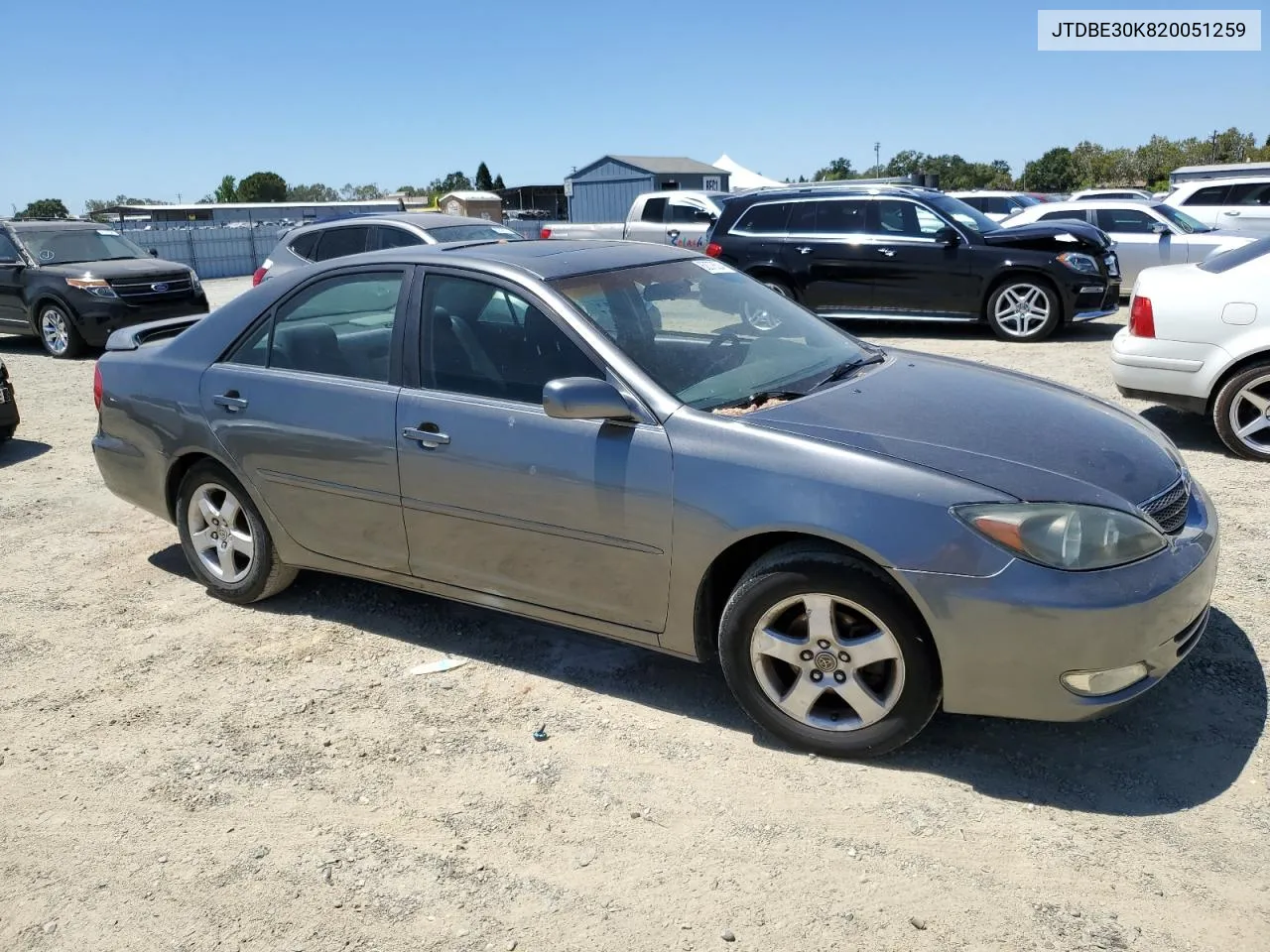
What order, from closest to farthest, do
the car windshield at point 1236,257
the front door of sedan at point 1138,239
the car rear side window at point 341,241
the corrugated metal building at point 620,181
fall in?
1. the car windshield at point 1236,257
2. the car rear side window at point 341,241
3. the front door of sedan at point 1138,239
4. the corrugated metal building at point 620,181

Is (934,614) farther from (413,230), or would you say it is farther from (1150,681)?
(413,230)

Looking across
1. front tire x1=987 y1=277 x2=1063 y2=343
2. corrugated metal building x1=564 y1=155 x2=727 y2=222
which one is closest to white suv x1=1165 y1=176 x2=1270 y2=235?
front tire x1=987 y1=277 x2=1063 y2=343

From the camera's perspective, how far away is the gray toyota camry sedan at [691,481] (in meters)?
3.16

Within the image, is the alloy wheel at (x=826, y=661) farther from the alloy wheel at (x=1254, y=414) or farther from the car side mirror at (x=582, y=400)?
the alloy wheel at (x=1254, y=414)

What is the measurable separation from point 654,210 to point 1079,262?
884 cm

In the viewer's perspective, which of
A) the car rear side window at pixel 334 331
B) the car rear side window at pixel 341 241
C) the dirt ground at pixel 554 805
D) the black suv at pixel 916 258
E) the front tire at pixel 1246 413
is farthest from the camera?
the black suv at pixel 916 258

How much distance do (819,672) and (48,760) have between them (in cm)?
278

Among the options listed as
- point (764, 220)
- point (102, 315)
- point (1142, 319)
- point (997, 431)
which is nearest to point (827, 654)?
point (997, 431)

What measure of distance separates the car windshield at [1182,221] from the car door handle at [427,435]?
1440 cm

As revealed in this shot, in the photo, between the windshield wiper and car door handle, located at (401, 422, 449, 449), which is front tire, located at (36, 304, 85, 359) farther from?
the windshield wiper

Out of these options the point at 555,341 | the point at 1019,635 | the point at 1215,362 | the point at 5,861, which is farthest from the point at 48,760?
the point at 1215,362

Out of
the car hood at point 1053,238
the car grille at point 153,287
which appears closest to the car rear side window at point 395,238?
the car grille at point 153,287

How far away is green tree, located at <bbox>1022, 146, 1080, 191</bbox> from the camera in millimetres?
60250

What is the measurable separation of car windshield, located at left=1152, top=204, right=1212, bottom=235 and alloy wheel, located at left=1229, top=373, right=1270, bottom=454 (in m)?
9.58
